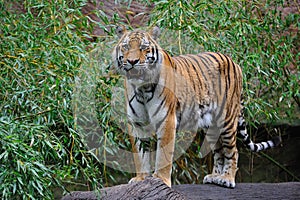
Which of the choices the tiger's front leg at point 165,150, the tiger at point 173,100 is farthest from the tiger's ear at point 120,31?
the tiger's front leg at point 165,150

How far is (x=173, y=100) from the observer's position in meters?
3.52

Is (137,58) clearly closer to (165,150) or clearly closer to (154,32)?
(154,32)

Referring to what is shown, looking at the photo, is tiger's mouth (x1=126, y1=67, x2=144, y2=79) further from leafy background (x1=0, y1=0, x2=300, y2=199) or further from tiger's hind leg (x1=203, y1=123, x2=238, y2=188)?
tiger's hind leg (x1=203, y1=123, x2=238, y2=188)

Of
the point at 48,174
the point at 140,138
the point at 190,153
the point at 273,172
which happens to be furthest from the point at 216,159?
the point at 273,172

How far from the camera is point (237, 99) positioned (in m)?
3.99

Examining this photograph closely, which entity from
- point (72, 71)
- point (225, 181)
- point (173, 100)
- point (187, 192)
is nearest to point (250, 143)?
point (225, 181)

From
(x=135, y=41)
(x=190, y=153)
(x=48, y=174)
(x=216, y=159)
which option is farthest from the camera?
(x=190, y=153)

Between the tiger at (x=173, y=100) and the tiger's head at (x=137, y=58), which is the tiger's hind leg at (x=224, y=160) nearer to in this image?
the tiger at (x=173, y=100)

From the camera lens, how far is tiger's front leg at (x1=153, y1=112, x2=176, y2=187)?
342 cm

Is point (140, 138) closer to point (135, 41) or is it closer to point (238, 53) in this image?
point (135, 41)

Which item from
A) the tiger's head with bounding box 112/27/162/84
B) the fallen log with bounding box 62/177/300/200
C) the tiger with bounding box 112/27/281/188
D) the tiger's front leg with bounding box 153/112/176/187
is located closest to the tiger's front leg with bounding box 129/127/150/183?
the tiger with bounding box 112/27/281/188

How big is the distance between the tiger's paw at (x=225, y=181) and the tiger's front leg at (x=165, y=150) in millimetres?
503

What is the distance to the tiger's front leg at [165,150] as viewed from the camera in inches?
134

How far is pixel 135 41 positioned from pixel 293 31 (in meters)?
2.69
